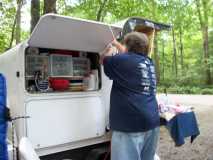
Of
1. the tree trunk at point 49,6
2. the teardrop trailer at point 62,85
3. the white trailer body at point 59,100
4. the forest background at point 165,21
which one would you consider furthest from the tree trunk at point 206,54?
the white trailer body at point 59,100

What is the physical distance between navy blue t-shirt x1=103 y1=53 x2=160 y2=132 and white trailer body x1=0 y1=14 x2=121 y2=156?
451 mm

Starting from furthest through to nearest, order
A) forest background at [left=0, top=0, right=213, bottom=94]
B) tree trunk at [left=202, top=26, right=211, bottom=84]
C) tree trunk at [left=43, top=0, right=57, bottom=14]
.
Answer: tree trunk at [left=202, top=26, right=211, bottom=84] → forest background at [left=0, top=0, right=213, bottom=94] → tree trunk at [left=43, top=0, right=57, bottom=14]

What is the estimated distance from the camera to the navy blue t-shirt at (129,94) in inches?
93.7

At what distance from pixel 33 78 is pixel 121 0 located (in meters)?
7.71

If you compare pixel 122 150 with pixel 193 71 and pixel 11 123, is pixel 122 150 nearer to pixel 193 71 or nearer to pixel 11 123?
pixel 11 123

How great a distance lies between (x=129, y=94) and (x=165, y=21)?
1047 cm

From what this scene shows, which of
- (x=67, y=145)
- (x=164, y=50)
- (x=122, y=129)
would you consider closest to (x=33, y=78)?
(x=67, y=145)

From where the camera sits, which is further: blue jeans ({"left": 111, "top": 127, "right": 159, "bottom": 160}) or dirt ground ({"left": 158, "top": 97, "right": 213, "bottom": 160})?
dirt ground ({"left": 158, "top": 97, "right": 213, "bottom": 160})

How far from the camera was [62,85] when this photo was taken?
2877mm

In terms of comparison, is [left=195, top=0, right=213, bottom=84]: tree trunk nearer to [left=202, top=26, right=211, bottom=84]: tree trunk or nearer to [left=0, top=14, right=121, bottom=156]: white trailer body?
[left=202, top=26, right=211, bottom=84]: tree trunk

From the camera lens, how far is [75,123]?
284 cm

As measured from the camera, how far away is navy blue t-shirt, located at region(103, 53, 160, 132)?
→ 7.80ft

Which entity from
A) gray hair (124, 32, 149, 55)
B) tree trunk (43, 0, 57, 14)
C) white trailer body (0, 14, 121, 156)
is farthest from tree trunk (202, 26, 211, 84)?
gray hair (124, 32, 149, 55)

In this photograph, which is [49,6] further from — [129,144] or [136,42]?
[129,144]
